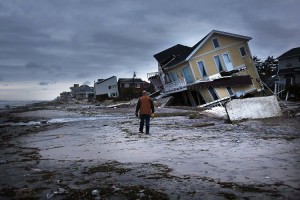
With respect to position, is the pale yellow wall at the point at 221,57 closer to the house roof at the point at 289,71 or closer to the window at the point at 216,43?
the window at the point at 216,43

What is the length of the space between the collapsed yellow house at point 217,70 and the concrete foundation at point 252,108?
1581 centimetres

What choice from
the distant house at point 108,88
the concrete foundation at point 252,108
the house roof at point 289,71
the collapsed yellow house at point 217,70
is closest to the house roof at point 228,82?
the collapsed yellow house at point 217,70

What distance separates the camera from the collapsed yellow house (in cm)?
3195

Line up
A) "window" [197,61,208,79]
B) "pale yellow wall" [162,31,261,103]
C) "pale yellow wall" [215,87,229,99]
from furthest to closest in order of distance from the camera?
"window" [197,61,208,79] < "pale yellow wall" [162,31,261,103] < "pale yellow wall" [215,87,229,99]

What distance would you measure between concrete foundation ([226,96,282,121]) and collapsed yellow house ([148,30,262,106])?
1581cm

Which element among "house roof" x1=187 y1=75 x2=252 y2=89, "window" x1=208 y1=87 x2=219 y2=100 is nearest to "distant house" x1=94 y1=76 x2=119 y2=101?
"window" x1=208 y1=87 x2=219 y2=100

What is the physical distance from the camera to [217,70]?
1346 inches

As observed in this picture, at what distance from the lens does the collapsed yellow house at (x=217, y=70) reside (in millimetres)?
31953

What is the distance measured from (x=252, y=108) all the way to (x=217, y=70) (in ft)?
66.8

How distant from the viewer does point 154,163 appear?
20.9ft

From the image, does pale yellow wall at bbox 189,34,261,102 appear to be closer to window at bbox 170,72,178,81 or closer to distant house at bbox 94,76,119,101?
window at bbox 170,72,178,81

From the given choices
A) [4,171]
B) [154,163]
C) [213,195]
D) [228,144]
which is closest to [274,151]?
[228,144]

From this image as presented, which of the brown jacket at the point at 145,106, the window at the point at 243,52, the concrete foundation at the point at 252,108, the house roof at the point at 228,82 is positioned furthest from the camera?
the window at the point at 243,52

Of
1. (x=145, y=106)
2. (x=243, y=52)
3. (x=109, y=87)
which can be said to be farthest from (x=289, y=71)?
(x=109, y=87)
